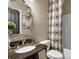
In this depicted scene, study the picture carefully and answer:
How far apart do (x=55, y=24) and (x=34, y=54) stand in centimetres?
73

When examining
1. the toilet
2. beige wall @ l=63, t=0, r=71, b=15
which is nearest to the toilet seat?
the toilet

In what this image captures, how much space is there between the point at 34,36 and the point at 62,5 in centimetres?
85

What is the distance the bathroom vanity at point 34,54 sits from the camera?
1567mm

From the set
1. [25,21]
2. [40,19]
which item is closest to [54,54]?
[40,19]

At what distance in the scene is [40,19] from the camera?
2.05 meters

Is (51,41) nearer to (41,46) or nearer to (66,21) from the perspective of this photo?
(41,46)

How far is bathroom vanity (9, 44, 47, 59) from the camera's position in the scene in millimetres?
1567

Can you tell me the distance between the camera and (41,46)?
80.5 inches

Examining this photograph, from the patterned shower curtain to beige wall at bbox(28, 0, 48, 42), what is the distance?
103 millimetres

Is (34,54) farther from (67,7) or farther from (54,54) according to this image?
(67,7)

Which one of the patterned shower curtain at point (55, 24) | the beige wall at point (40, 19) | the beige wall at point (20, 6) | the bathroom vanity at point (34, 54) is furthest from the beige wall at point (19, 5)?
the bathroom vanity at point (34, 54)

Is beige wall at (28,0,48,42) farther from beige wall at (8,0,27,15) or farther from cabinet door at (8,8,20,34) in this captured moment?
cabinet door at (8,8,20,34)
